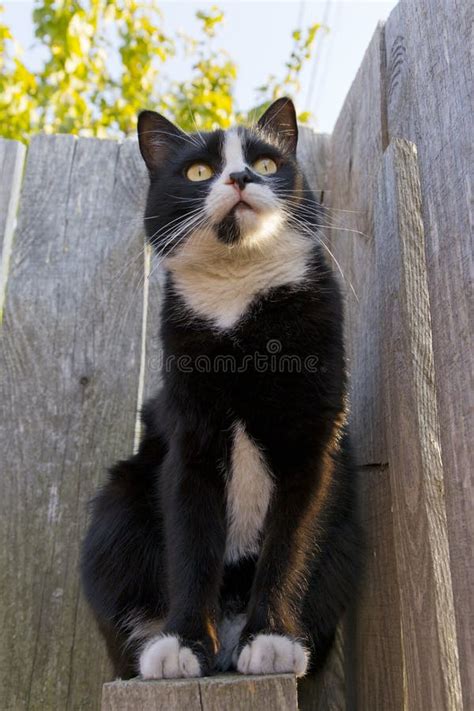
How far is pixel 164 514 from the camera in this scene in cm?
194

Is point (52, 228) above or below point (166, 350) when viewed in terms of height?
above

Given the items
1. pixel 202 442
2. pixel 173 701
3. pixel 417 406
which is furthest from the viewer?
pixel 202 442

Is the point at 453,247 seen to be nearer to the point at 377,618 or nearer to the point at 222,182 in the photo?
the point at 222,182

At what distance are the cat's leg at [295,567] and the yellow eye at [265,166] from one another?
95cm

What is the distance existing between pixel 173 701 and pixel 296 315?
3.34 feet

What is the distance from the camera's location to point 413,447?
1.72m

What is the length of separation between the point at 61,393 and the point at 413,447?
1.29 m

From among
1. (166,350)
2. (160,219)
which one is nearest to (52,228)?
(160,219)

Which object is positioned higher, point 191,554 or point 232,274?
point 232,274

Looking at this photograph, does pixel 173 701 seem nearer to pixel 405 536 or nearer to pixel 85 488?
pixel 405 536

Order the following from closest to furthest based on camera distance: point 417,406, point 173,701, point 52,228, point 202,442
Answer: point 173,701 < point 417,406 < point 202,442 < point 52,228

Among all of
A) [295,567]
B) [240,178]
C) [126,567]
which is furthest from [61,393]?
[295,567]

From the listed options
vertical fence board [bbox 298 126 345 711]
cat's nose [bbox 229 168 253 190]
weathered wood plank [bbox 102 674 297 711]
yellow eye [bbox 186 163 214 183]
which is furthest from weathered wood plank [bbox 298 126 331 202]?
weathered wood plank [bbox 102 674 297 711]

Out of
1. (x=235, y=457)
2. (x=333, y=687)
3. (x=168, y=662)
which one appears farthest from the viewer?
(x=333, y=687)
